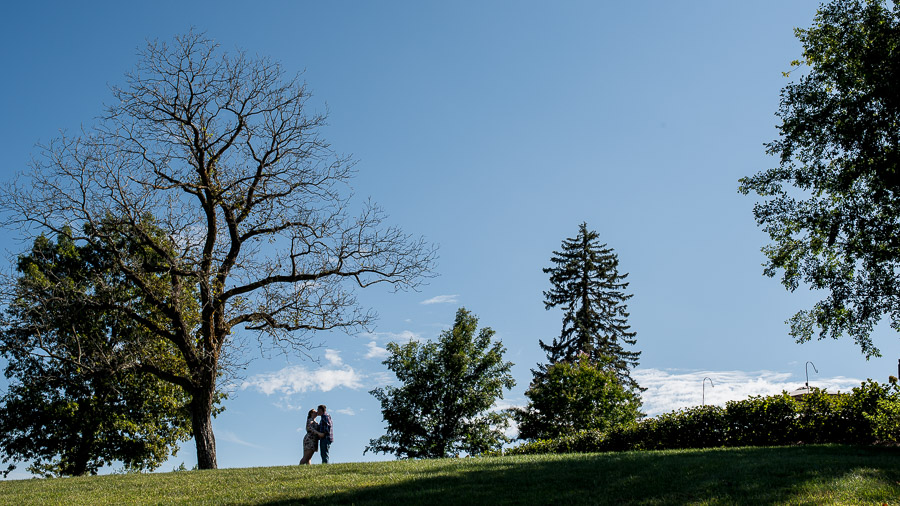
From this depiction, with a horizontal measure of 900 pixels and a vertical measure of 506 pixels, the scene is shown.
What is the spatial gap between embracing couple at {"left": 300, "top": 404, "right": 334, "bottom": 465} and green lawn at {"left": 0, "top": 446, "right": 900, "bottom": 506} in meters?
3.22

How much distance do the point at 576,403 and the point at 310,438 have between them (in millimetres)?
17109

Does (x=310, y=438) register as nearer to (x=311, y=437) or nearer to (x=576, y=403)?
(x=311, y=437)

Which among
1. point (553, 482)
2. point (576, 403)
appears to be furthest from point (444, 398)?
point (553, 482)

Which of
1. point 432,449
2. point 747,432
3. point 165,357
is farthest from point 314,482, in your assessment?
point 432,449

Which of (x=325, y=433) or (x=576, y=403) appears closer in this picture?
(x=325, y=433)

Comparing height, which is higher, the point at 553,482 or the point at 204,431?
the point at 204,431

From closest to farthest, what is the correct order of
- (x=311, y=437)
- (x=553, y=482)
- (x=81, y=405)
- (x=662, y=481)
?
(x=662, y=481) < (x=553, y=482) < (x=311, y=437) < (x=81, y=405)

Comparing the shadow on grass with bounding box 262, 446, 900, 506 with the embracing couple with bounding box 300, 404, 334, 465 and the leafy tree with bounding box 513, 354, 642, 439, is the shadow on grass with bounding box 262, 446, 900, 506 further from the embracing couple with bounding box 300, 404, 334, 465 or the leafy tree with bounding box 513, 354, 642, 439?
the leafy tree with bounding box 513, 354, 642, 439

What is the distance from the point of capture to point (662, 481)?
11312mm

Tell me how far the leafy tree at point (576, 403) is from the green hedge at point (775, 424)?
10.4m

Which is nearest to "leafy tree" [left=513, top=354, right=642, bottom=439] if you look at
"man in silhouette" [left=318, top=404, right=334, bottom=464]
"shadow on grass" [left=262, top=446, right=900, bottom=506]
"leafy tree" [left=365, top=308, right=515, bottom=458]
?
"leafy tree" [left=365, top=308, right=515, bottom=458]

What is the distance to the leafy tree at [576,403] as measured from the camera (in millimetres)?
32844

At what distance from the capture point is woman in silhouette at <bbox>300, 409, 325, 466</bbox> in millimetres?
19859

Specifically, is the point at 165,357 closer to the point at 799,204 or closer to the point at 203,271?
the point at 203,271
